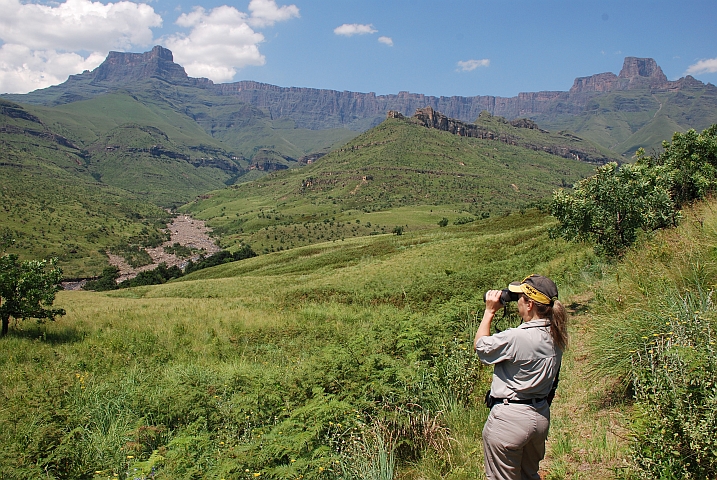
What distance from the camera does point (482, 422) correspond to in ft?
19.0

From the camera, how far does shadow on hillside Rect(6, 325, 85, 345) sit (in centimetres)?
1293

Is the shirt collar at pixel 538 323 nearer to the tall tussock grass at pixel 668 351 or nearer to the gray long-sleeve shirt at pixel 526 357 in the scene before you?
the gray long-sleeve shirt at pixel 526 357

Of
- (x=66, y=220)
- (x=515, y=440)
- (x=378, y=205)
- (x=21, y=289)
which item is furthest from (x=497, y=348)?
(x=66, y=220)

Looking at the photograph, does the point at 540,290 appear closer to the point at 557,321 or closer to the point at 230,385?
the point at 557,321

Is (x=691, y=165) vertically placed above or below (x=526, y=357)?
above

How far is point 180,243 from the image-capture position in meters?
144

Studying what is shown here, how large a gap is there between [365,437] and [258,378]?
10.9 ft

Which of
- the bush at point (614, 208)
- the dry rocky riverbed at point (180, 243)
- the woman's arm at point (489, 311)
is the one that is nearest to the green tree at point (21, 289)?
the woman's arm at point (489, 311)

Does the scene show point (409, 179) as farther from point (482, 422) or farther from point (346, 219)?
point (482, 422)

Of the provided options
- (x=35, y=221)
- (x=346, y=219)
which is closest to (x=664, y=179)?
(x=346, y=219)

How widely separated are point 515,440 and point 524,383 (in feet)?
1.65

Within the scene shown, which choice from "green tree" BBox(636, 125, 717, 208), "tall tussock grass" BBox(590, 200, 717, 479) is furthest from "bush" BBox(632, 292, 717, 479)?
"green tree" BBox(636, 125, 717, 208)

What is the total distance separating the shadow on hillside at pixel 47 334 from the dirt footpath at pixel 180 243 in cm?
9918

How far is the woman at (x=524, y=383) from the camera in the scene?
3.73 meters
